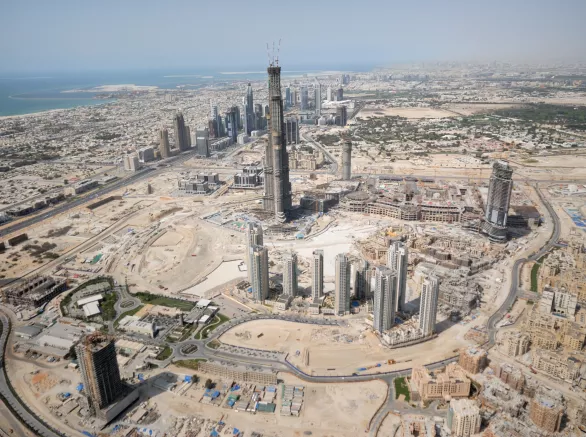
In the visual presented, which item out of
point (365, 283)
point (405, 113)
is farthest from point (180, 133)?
point (405, 113)

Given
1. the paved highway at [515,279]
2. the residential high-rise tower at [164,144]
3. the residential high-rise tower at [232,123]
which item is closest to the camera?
the paved highway at [515,279]

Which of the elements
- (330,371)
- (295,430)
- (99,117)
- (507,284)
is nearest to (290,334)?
(330,371)

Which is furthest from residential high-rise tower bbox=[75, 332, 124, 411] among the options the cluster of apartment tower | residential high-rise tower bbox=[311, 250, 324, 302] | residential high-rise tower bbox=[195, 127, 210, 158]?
residential high-rise tower bbox=[195, 127, 210, 158]

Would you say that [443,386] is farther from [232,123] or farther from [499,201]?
[232,123]

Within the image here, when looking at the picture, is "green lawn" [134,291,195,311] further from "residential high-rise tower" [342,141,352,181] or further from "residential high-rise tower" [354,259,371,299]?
"residential high-rise tower" [342,141,352,181]

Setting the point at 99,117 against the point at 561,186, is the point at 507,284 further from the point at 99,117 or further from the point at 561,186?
the point at 99,117

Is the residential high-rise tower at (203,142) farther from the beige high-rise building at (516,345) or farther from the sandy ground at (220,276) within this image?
the beige high-rise building at (516,345)

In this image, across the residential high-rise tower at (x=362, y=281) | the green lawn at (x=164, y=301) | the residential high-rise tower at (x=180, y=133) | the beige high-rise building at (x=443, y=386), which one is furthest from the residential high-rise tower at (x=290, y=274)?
the residential high-rise tower at (x=180, y=133)
